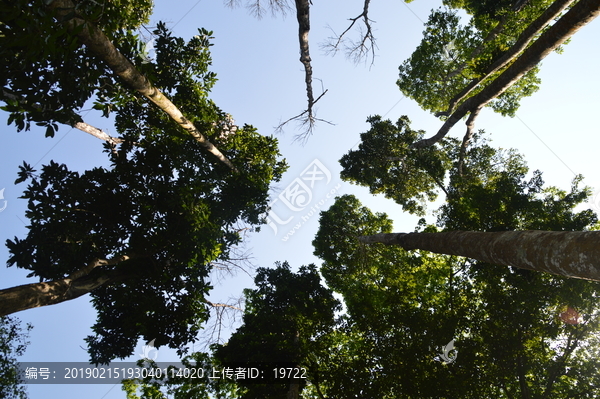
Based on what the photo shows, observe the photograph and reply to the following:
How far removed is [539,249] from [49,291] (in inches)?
331

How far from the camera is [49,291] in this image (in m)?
5.27

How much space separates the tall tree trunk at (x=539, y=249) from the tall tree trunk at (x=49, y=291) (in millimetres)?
7924

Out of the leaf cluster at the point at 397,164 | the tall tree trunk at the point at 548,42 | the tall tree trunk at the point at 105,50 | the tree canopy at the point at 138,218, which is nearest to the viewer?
the tall tree trunk at the point at 105,50

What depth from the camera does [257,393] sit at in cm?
923

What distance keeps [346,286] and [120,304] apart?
9630 millimetres

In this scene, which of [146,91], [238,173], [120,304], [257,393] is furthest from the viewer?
[238,173]

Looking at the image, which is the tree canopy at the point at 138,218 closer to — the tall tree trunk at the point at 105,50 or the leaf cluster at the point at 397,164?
the tall tree trunk at the point at 105,50

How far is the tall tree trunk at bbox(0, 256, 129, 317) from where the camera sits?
4.50 metres

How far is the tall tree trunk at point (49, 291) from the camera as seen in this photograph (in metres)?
4.50

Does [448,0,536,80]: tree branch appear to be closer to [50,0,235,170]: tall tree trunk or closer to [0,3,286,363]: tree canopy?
[0,3,286,363]: tree canopy

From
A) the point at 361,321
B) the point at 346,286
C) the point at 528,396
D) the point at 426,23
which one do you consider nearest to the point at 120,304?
the point at 361,321

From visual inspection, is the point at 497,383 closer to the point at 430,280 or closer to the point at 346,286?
the point at 430,280

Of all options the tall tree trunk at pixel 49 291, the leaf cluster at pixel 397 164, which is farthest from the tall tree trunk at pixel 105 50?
the leaf cluster at pixel 397 164

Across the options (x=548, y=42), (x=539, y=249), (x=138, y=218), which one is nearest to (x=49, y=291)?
(x=138, y=218)
